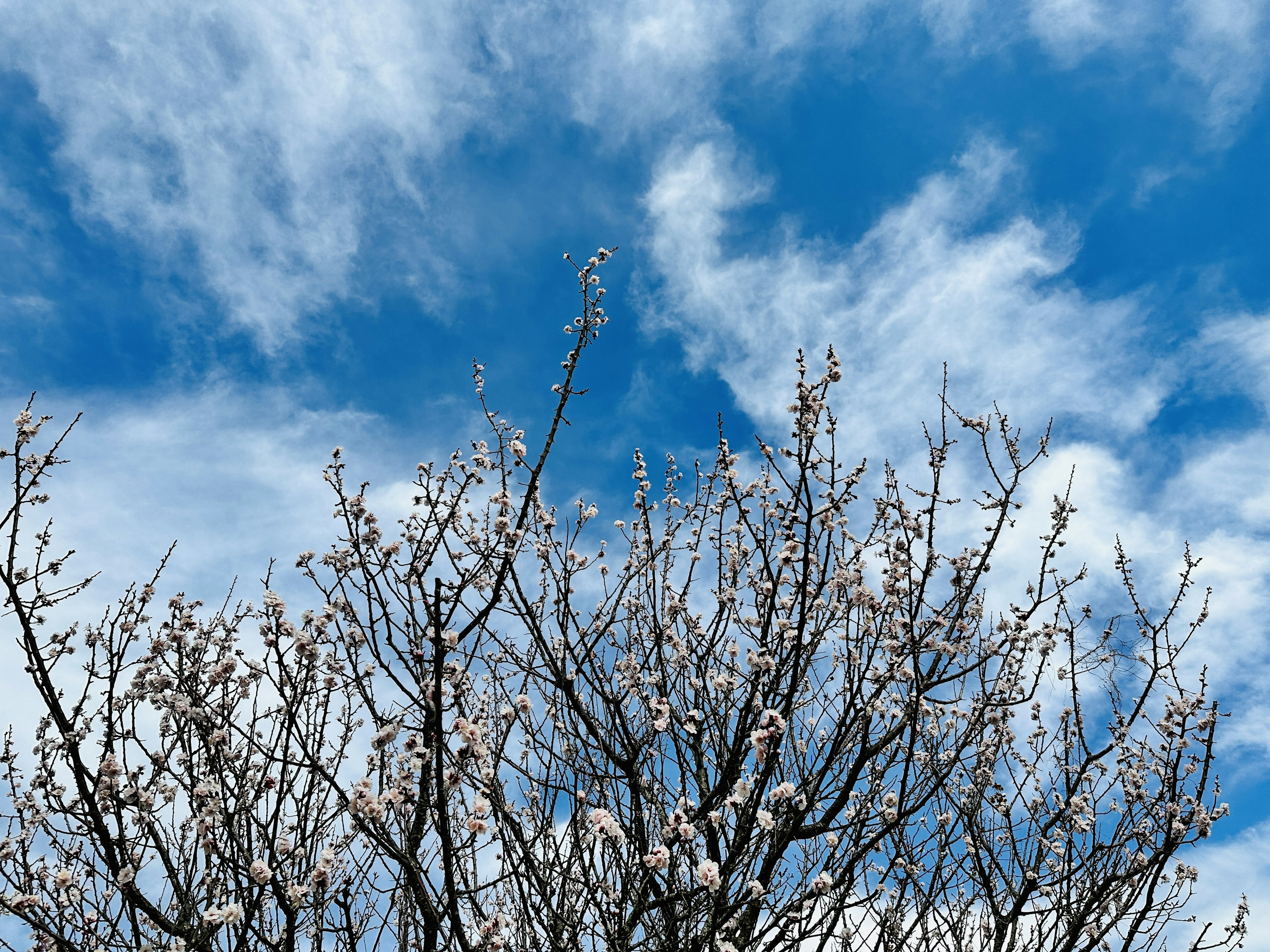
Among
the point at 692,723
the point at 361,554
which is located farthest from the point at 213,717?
the point at 692,723

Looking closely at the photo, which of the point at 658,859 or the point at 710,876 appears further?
the point at 710,876

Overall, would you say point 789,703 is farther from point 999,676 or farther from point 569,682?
point 999,676

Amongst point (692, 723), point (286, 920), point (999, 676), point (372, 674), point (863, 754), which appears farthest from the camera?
point (999, 676)

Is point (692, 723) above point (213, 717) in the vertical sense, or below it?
above

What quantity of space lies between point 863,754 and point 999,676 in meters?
1.61

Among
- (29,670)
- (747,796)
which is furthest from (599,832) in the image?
(29,670)

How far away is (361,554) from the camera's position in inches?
176

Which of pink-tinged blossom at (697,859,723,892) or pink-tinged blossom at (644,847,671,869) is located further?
pink-tinged blossom at (697,859,723,892)

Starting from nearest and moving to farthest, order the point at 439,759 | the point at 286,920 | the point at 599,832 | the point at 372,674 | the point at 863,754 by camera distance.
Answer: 1. the point at 439,759
2. the point at 599,832
3. the point at 286,920
4. the point at 372,674
5. the point at 863,754

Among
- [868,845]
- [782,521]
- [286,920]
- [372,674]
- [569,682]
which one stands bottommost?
[286,920]

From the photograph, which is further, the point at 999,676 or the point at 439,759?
the point at 999,676

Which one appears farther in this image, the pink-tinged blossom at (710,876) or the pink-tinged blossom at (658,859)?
the pink-tinged blossom at (710,876)

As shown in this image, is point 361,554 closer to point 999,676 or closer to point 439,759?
point 439,759

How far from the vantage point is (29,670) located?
4.48 m
